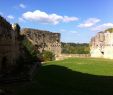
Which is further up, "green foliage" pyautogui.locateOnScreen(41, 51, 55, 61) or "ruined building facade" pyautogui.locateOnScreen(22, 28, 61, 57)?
"ruined building facade" pyautogui.locateOnScreen(22, 28, 61, 57)

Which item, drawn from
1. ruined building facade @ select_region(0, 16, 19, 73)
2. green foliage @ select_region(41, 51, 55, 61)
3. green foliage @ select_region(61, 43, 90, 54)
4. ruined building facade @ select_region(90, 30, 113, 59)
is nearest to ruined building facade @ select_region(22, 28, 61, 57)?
green foliage @ select_region(41, 51, 55, 61)

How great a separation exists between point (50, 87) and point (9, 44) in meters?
7.66

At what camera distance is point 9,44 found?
2084cm

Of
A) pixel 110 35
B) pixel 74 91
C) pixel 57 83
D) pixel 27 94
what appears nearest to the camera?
pixel 27 94

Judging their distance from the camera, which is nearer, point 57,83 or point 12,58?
point 57,83

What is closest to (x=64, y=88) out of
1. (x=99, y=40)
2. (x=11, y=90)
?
(x=11, y=90)

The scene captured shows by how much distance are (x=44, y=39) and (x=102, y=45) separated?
9037 mm

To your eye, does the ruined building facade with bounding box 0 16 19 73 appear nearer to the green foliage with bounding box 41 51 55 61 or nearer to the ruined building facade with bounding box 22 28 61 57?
the green foliage with bounding box 41 51 55 61

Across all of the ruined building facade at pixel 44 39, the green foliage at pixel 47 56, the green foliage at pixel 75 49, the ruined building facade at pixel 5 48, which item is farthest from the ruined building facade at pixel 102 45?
the ruined building facade at pixel 5 48

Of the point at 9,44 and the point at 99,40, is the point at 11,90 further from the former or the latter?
the point at 99,40

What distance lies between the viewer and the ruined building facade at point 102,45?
41.7 m

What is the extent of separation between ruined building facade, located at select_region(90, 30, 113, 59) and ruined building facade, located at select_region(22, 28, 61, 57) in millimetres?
5752

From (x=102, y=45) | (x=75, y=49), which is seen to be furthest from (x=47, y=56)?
(x=75, y=49)

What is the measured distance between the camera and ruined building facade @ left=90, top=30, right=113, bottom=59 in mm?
41688
